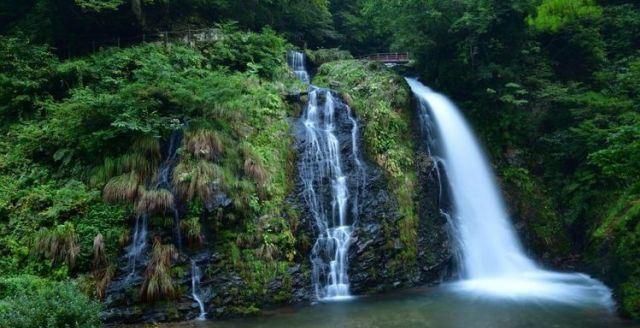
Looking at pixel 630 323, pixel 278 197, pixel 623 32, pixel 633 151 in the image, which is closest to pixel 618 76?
pixel 623 32

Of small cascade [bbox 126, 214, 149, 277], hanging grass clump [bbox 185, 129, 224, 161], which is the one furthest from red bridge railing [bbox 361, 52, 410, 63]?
small cascade [bbox 126, 214, 149, 277]

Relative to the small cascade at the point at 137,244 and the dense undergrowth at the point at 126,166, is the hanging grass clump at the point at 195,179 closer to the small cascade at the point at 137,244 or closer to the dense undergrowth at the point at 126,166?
the dense undergrowth at the point at 126,166

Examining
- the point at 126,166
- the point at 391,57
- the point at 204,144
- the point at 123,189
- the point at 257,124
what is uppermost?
the point at 391,57

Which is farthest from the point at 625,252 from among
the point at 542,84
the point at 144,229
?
the point at 144,229

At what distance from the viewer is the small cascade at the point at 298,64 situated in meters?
18.1

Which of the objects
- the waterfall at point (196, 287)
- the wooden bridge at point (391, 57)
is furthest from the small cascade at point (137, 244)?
the wooden bridge at point (391, 57)

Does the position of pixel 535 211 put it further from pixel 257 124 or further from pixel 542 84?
pixel 257 124

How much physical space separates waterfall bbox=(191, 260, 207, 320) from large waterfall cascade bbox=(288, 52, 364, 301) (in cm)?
273

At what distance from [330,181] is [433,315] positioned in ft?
15.0

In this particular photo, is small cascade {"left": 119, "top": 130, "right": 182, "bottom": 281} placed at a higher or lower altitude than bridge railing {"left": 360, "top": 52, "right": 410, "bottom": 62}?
lower

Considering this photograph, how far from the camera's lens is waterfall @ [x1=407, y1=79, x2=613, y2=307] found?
1184cm

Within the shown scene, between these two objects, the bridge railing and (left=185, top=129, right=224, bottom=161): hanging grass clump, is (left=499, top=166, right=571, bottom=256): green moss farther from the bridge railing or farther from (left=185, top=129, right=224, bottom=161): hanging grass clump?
the bridge railing

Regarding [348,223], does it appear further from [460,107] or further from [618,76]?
[618,76]

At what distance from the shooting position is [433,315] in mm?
9836
